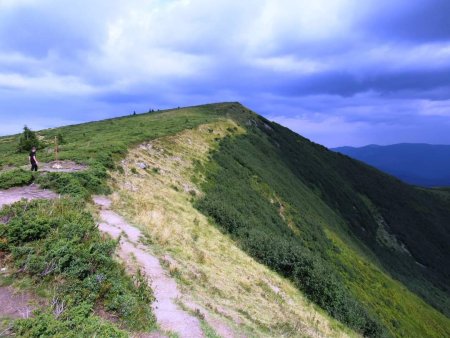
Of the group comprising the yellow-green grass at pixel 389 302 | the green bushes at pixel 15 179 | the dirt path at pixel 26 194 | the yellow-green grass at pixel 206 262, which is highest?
the green bushes at pixel 15 179

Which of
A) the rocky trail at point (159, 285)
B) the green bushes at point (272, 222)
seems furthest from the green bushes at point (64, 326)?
the green bushes at point (272, 222)

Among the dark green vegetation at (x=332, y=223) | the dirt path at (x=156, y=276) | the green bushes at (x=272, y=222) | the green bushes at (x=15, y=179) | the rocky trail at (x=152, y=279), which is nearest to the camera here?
the rocky trail at (x=152, y=279)

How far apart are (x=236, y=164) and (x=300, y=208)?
403 inches

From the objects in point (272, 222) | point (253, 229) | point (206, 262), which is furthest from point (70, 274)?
point (272, 222)

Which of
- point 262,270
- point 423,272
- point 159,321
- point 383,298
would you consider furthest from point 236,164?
point 423,272

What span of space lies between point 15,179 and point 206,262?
39.1 feet

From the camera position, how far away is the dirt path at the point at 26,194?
59.2ft

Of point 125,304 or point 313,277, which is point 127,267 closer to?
point 125,304

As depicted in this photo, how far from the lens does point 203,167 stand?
38.1 meters

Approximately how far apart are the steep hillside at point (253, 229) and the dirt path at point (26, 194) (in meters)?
0.55

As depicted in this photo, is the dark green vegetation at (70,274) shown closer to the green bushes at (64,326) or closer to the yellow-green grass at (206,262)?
the green bushes at (64,326)

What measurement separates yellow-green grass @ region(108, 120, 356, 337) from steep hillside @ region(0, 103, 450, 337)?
90mm

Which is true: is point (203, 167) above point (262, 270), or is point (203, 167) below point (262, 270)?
above

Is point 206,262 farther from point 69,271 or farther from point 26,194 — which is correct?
point 26,194
